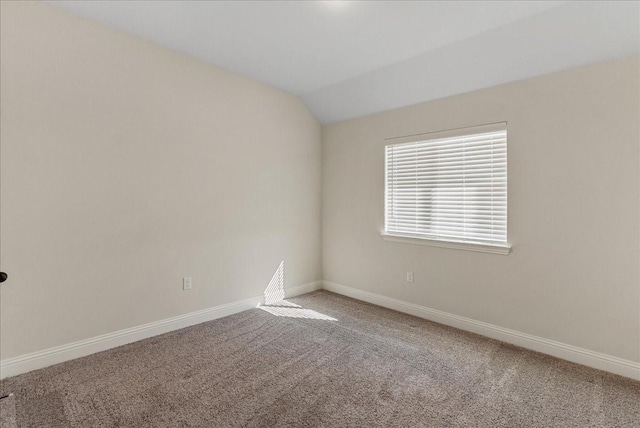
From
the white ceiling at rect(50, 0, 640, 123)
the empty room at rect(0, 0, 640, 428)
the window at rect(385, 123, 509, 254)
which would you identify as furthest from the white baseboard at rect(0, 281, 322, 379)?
the white ceiling at rect(50, 0, 640, 123)

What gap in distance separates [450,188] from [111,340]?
3.38 m

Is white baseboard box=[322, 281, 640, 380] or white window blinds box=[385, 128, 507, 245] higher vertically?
white window blinds box=[385, 128, 507, 245]

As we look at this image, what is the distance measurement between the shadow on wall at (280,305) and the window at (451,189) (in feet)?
4.21

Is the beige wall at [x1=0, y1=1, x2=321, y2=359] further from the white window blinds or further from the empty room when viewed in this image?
the white window blinds

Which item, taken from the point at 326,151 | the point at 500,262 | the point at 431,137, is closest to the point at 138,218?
the point at 326,151

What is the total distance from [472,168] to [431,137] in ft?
1.76

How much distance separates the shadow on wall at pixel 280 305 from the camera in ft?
11.2

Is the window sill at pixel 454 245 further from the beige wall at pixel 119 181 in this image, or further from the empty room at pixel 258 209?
the beige wall at pixel 119 181

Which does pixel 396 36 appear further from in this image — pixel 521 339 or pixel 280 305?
pixel 280 305

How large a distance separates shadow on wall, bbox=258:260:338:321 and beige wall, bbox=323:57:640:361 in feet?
3.66

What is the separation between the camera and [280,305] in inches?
146

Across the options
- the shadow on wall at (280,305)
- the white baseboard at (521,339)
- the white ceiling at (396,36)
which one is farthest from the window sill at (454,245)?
the white ceiling at (396,36)

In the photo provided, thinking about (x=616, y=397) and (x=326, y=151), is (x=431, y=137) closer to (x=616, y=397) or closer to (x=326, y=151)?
(x=326, y=151)

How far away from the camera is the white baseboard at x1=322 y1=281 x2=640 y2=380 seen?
7.45 ft
